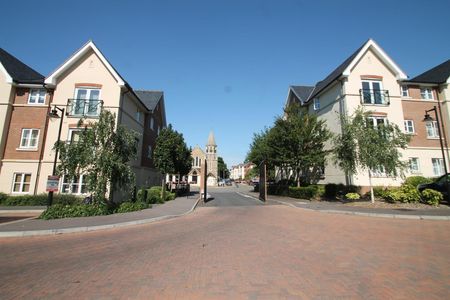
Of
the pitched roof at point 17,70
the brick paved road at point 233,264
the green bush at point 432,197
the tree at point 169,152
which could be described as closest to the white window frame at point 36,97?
the pitched roof at point 17,70

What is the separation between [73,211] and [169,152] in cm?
1133

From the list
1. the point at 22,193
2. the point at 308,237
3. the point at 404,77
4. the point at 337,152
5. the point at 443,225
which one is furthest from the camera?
the point at 404,77

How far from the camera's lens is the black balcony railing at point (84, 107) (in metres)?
18.9

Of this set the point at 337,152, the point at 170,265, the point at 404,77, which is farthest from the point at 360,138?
the point at 170,265

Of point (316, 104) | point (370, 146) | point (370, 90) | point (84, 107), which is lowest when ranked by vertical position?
point (370, 146)

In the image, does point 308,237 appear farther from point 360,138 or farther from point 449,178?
point 449,178

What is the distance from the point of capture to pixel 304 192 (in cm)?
2041

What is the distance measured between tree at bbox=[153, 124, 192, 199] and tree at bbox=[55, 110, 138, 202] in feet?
29.4

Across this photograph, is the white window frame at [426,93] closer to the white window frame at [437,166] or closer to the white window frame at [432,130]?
the white window frame at [432,130]

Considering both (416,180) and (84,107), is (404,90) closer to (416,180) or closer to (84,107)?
(416,180)

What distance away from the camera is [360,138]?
15703 mm

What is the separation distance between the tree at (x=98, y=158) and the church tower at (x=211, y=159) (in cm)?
5678

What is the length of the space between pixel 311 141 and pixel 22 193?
23.1m

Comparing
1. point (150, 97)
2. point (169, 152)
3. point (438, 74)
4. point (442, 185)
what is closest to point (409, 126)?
point (438, 74)
